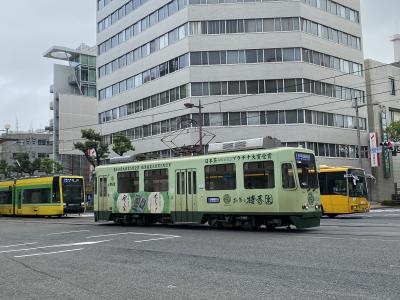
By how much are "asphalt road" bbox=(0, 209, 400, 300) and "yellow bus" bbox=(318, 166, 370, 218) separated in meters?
12.0

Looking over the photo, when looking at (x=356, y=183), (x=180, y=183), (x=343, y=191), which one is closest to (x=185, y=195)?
(x=180, y=183)

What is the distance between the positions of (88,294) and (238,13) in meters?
45.7

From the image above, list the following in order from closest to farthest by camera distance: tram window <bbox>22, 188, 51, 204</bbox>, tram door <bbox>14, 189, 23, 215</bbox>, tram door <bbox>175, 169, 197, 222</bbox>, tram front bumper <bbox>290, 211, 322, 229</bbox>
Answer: tram front bumper <bbox>290, 211, 322, 229</bbox>
tram door <bbox>175, 169, 197, 222</bbox>
tram window <bbox>22, 188, 51, 204</bbox>
tram door <bbox>14, 189, 23, 215</bbox>

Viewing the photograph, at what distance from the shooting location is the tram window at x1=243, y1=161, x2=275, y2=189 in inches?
688

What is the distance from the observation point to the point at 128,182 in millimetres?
A: 22875

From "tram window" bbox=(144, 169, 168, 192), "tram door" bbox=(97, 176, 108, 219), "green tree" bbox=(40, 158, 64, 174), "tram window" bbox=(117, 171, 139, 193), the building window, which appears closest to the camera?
"tram window" bbox=(144, 169, 168, 192)

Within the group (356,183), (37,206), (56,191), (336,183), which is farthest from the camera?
(37,206)

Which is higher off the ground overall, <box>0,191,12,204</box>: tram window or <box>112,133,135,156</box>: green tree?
<box>112,133,135,156</box>: green tree

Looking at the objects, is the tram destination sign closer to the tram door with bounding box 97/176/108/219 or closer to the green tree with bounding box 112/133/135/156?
the tram door with bounding box 97/176/108/219

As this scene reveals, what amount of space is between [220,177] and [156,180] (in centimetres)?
356

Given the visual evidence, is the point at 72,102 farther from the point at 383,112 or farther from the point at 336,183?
the point at 336,183

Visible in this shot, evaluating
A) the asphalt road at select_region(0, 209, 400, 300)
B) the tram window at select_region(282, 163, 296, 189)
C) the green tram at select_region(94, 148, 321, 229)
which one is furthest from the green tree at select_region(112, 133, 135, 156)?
the asphalt road at select_region(0, 209, 400, 300)

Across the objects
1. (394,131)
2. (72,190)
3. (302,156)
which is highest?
(394,131)

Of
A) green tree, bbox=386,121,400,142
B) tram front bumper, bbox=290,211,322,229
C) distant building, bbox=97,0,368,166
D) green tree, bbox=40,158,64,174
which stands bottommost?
tram front bumper, bbox=290,211,322,229
